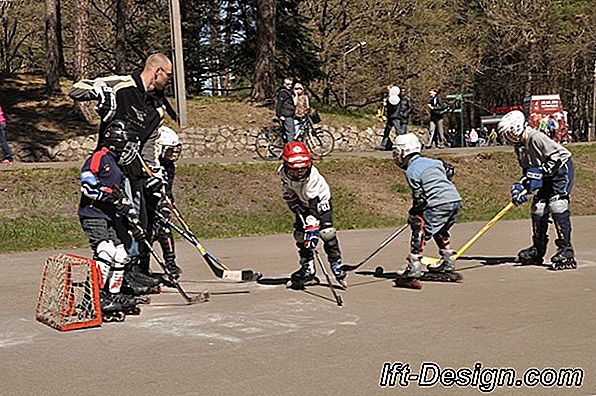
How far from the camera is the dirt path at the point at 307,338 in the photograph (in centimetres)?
564

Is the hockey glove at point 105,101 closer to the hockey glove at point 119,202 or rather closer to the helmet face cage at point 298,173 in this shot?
the hockey glove at point 119,202

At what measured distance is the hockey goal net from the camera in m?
7.36

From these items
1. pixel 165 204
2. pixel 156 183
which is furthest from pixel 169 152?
pixel 156 183

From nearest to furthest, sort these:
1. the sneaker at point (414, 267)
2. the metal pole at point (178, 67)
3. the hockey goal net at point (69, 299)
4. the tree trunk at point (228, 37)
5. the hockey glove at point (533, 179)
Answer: the hockey goal net at point (69, 299)
the sneaker at point (414, 267)
the hockey glove at point (533, 179)
the metal pole at point (178, 67)
the tree trunk at point (228, 37)

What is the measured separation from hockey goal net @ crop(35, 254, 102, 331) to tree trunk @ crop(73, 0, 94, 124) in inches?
701

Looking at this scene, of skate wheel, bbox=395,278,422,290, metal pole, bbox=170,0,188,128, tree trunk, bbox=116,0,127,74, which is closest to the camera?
skate wheel, bbox=395,278,422,290

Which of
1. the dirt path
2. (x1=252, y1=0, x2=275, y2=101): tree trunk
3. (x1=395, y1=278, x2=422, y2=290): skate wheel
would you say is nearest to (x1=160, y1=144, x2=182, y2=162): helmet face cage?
the dirt path

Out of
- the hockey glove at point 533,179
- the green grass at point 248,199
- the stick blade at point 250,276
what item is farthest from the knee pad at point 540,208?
the green grass at point 248,199

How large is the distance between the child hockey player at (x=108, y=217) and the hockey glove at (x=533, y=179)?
4.62 meters

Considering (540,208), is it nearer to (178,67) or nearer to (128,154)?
(128,154)

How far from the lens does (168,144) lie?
385 inches

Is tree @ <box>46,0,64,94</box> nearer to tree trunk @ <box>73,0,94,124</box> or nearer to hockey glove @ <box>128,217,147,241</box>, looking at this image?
tree trunk @ <box>73,0,94,124</box>

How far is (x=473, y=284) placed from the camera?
9164mm

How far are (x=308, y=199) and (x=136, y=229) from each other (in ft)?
6.13
